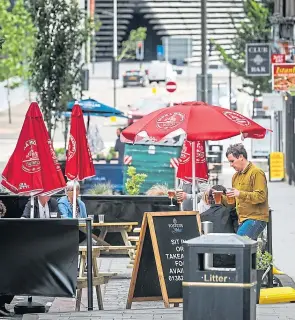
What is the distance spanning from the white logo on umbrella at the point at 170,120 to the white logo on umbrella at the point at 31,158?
4.95ft

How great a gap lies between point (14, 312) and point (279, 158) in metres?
22.8

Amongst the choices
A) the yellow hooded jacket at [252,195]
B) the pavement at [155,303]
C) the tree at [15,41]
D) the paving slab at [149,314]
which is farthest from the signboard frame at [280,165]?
the tree at [15,41]

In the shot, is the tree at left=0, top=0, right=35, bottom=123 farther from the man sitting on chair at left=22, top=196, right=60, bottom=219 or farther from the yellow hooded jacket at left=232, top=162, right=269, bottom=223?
the yellow hooded jacket at left=232, top=162, right=269, bottom=223

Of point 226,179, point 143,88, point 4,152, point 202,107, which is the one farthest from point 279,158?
point 143,88

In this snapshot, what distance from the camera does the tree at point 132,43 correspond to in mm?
96750

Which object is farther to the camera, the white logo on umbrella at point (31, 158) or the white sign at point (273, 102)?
the white sign at point (273, 102)

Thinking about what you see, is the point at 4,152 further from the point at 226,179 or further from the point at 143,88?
the point at 143,88

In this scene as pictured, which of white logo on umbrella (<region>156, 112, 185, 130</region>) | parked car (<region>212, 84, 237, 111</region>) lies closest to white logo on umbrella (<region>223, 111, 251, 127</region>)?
white logo on umbrella (<region>156, 112, 185, 130</region>)

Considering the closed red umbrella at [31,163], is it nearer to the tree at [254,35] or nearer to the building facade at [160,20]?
the tree at [254,35]

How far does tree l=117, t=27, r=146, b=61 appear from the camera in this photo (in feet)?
317

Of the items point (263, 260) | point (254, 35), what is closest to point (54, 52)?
point (263, 260)

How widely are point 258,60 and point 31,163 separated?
26375 mm

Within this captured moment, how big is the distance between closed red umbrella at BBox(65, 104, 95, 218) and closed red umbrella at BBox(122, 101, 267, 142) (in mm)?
671

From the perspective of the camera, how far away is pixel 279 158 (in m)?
34.7
